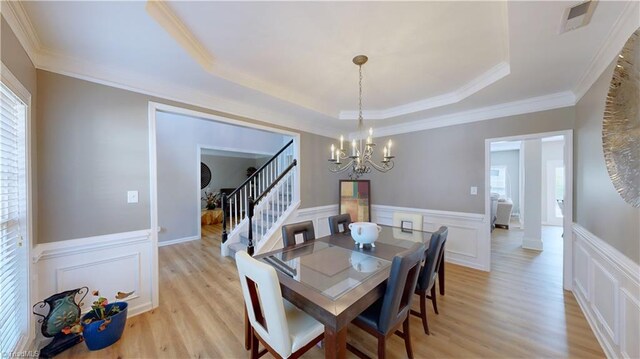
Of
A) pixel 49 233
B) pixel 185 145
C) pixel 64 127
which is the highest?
pixel 185 145

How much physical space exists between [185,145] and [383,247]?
16.3 feet

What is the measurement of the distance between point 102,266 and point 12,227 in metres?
0.80

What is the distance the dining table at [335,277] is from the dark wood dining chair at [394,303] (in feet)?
0.32

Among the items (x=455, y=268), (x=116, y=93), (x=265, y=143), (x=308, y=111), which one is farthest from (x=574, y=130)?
(x=265, y=143)

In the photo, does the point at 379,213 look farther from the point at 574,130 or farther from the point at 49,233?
the point at 49,233

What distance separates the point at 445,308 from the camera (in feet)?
7.78

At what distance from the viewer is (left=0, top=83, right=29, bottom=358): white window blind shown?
4.50 feet

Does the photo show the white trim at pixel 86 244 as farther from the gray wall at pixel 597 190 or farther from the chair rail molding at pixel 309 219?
the gray wall at pixel 597 190

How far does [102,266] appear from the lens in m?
2.11

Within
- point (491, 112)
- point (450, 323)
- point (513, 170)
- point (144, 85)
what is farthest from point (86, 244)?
point (513, 170)

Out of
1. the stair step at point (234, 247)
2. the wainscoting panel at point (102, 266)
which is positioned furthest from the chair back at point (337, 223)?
the wainscoting panel at point (102, 266)

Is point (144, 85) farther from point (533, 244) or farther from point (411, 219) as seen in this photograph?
point (533, 244)

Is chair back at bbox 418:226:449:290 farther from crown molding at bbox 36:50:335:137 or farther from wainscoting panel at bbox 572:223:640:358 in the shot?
crown molding at bbox 36:50:335:137

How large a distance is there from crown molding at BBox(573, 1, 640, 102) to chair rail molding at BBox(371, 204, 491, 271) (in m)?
1.93
